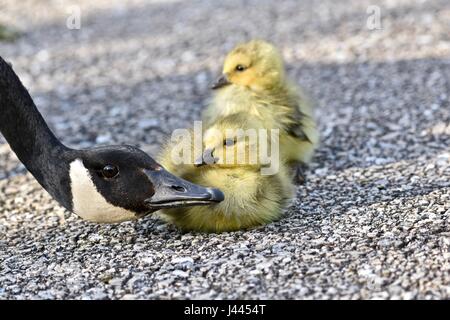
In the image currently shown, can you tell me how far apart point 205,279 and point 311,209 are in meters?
0.89

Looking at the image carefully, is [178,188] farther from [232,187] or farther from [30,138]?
[30,138]

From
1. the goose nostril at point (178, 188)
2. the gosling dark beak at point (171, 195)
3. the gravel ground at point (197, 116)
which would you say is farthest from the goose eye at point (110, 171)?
the gravel ground at point (197, 116)

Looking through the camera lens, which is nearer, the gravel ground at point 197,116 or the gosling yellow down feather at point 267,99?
the gravel ground at point 197,116

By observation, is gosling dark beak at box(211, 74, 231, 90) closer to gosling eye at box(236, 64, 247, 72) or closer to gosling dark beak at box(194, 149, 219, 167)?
gosling eye at box(236, 64, 247, 72)

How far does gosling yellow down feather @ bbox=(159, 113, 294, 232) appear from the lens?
11.4 ft

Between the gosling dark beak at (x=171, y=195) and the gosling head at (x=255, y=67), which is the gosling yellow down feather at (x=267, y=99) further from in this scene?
the gosling dark beak at (x=171, y=195)

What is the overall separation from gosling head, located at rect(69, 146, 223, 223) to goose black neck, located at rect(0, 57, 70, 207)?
0.36 ft

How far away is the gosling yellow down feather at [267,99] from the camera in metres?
4.34

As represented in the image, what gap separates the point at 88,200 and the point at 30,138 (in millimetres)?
479

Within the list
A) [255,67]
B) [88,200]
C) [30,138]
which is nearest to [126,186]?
[88,200]

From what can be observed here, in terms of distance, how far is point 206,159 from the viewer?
11.7 feet

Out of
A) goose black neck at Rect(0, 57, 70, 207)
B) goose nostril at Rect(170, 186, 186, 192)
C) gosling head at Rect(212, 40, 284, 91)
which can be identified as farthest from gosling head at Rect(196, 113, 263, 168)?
gosling head at Rect(212, 40, 284, 91)

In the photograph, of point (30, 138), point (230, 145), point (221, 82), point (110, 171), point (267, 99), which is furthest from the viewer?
point (221, 82)
